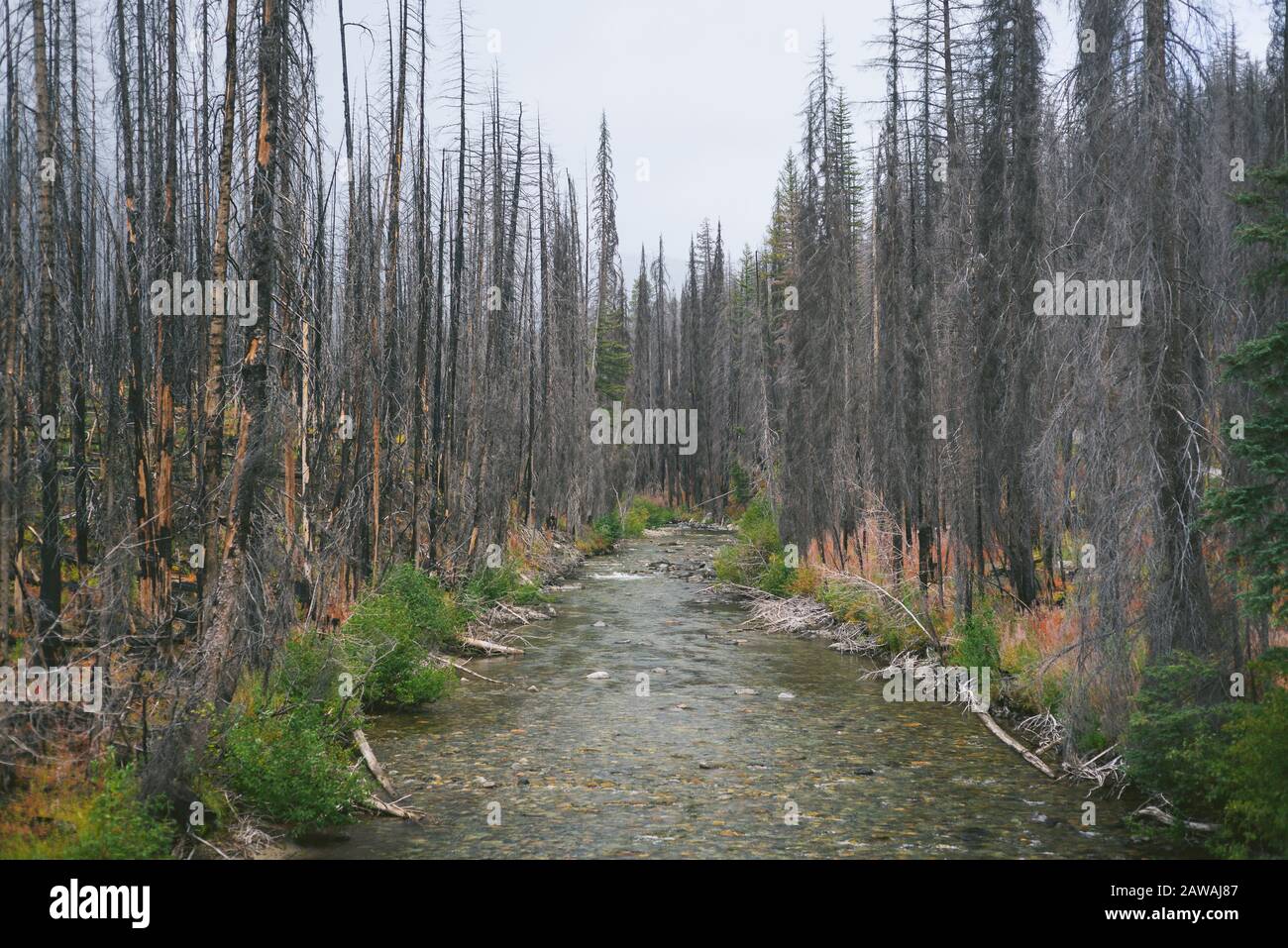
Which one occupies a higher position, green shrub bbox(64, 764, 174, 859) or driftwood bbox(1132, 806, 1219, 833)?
green shrub bbox(64, 764, 174, 859)

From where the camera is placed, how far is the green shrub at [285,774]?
7238 millimetres

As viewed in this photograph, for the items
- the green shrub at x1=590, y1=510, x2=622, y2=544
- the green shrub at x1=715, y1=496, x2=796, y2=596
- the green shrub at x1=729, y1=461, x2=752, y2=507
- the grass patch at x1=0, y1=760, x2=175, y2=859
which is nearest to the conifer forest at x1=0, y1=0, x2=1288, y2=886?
the grass patch at x1=0, y1=760, x2=175, y2=859

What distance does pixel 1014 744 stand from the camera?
1023cm

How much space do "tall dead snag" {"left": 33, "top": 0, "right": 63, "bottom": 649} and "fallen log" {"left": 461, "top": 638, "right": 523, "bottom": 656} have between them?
25.0 feet

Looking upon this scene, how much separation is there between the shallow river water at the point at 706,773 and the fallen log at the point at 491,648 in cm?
28

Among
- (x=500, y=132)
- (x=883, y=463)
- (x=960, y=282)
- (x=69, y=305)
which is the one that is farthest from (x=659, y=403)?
(x=69, y=305)

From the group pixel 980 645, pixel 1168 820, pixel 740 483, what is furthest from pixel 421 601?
pixel 740 483

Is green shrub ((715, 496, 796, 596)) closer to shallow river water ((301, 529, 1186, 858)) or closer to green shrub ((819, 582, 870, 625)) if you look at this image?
green shrub ((819, 582, 870, 625))

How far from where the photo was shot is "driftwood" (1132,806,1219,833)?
7359 millimetres

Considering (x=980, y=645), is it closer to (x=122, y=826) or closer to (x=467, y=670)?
(x=467, y=670)

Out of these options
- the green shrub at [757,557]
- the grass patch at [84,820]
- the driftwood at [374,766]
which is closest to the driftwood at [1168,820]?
the driftwood at [374,766]

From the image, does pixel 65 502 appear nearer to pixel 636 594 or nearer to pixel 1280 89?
pixel 636 594

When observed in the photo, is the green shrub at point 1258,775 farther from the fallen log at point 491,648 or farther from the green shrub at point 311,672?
the fallen log at point 491,648
